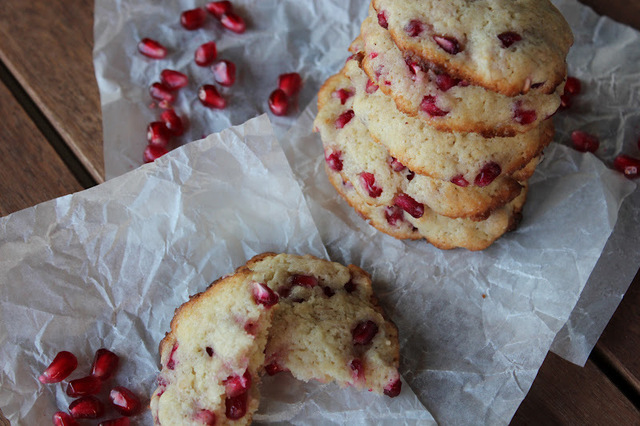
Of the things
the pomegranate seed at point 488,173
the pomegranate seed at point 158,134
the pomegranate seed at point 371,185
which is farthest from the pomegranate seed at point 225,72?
the pomegranate seed at point 488,173

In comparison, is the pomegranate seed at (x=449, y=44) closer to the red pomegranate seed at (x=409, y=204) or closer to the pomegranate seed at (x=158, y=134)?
the red pomegranate seed at (x=409, y=204)

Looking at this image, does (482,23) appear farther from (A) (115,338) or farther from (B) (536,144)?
(A) (115,338)

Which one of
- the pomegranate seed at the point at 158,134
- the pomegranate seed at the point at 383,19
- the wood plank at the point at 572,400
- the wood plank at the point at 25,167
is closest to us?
the pomegranate seed at the point at 383,19

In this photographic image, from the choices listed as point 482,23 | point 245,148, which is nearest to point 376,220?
point 245,148

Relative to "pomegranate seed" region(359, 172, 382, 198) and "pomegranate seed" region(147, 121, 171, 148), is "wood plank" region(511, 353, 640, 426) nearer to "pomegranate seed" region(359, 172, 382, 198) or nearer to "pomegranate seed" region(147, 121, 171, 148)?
"pomegranate seed" region(359, 172, 382, 198)

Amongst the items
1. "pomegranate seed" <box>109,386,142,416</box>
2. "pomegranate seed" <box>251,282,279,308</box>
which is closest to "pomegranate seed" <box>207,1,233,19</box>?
"pomegranate seed" <box>251,282,279,308</box>

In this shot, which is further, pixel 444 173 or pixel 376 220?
pixel 376 220
